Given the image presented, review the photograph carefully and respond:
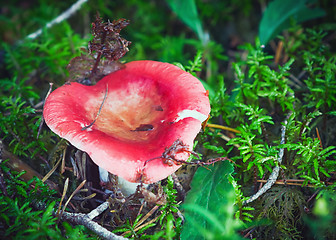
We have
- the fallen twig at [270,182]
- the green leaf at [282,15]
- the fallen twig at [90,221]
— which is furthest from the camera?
the green leaf at [282,15]

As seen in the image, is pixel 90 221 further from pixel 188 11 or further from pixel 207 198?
pixel 188 11

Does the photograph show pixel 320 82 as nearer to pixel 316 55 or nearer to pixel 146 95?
pixel 316 55

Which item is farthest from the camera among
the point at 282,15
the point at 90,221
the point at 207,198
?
the point at 282,15

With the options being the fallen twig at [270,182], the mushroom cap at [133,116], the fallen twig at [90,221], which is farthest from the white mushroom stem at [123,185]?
the fallen twig at [270,182]

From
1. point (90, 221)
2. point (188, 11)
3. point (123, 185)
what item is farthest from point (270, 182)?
point (188, 11)

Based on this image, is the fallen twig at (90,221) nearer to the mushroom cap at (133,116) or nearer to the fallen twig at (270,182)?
the mushroom cap at (133,116)

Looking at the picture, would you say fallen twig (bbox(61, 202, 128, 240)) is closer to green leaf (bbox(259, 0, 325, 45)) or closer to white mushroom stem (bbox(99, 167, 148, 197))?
white mushroom stem (bbox(99, 167, 148, 197))

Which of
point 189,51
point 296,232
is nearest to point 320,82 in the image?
point 296,232

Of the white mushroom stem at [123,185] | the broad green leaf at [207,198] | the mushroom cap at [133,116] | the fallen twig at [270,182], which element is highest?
the mushroom cap at [133,116]
